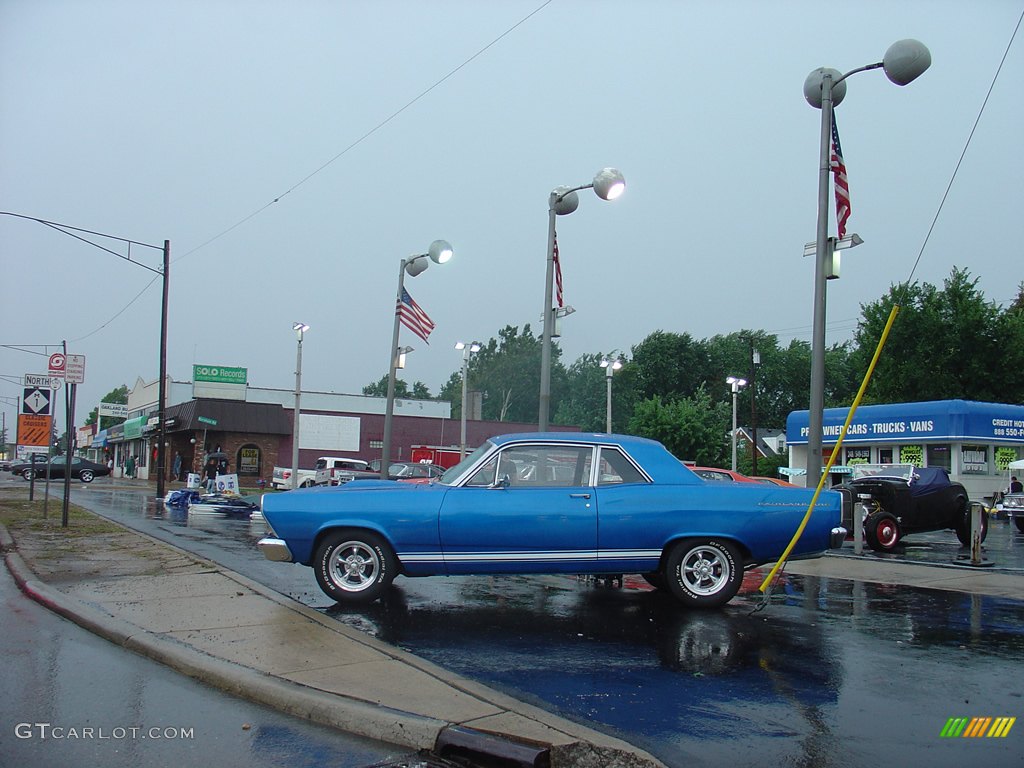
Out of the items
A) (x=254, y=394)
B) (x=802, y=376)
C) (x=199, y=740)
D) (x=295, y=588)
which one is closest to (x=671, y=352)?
(x=802, y=376)

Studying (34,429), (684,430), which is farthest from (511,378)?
(34,429)

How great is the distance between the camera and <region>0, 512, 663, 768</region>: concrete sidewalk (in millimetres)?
4031

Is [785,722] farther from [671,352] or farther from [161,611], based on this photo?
[671,352]

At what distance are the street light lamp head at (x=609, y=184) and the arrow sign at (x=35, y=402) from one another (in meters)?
11.4

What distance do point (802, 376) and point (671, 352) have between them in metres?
17.9

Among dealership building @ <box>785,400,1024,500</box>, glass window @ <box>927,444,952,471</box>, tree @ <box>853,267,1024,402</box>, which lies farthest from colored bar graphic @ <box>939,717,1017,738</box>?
tree @ <box>853,267,1024,402</box>

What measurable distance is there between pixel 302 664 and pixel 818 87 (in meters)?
10.4

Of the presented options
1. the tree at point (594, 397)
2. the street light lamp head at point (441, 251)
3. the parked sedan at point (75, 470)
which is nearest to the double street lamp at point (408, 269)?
the street light lamp head at point (441, 251)

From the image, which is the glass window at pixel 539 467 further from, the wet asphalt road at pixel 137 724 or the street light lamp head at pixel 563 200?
the street light lamp head at pixel 563 200

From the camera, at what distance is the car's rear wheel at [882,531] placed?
13977mm

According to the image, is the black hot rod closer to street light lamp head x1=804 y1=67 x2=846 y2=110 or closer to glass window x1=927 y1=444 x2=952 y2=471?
street light lamp head x1=804 y1=67 x2=846 y2=110

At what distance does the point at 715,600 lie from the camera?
7656mm

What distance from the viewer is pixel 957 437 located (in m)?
30.5

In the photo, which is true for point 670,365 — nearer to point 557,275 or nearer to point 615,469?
point 557,275
